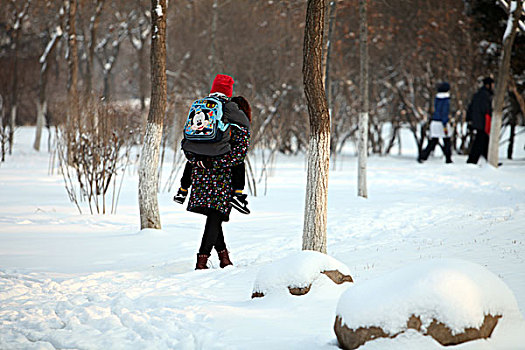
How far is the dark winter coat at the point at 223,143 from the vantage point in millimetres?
4973

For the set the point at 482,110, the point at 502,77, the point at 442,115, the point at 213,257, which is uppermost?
the point at 502,77

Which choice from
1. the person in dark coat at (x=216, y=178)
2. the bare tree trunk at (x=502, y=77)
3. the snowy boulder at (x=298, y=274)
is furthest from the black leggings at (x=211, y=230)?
the bare tree trunk at (x=502, y=77)

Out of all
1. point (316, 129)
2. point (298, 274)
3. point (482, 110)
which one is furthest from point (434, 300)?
point (482, 110)

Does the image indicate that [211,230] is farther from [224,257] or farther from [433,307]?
[433,307]

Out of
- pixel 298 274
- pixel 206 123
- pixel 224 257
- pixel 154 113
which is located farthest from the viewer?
pixel 154 113

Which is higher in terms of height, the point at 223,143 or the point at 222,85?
the point at 222,85

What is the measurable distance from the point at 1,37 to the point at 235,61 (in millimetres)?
12744

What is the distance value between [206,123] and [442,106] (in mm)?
11042

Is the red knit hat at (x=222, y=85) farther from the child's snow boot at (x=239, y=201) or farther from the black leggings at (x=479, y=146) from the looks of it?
the black leggings at (x=479, y=146)

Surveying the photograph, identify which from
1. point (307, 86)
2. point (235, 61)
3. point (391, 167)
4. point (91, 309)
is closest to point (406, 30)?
point (391, 167)

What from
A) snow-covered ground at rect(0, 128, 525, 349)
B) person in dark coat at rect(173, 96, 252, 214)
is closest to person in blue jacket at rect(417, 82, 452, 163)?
snow-covered ground at rect(0, 128, 525, 349)

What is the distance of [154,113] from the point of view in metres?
7.22

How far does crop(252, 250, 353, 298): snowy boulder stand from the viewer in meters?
4.20

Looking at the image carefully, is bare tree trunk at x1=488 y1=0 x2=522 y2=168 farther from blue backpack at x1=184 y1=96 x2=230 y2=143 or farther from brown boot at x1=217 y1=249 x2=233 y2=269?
blue backpack at x1=184 y1=96 x2=230 y2=143
